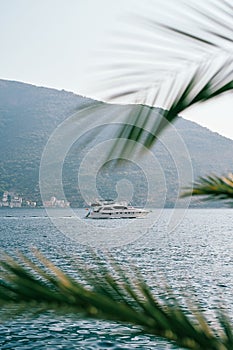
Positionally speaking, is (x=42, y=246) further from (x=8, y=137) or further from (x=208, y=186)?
(x=8, y=137)

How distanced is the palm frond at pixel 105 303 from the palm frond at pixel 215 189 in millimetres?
663

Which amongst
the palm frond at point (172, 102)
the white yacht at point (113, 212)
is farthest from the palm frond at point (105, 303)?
the white yacht at point (113, 212)

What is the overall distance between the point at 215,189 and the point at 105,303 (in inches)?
33.0

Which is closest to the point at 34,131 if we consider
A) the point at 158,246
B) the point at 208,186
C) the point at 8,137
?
the point at 8,137

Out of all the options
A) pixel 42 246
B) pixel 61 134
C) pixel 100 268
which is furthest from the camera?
pixel 42 246

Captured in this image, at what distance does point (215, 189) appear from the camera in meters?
2.01

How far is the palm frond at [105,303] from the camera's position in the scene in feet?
4.04

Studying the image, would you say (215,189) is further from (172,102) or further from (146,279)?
(146,279)

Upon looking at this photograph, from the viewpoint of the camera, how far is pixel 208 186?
2.04m

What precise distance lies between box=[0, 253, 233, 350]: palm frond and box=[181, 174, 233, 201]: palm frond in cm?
66

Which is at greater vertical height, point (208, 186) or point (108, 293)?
point (208, 186)

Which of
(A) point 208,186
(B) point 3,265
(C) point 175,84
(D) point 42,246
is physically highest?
(C) point 175,84

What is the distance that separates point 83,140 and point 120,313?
1.81 feet

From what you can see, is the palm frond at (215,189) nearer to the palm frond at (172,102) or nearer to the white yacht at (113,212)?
the palm frond at (172,102)
